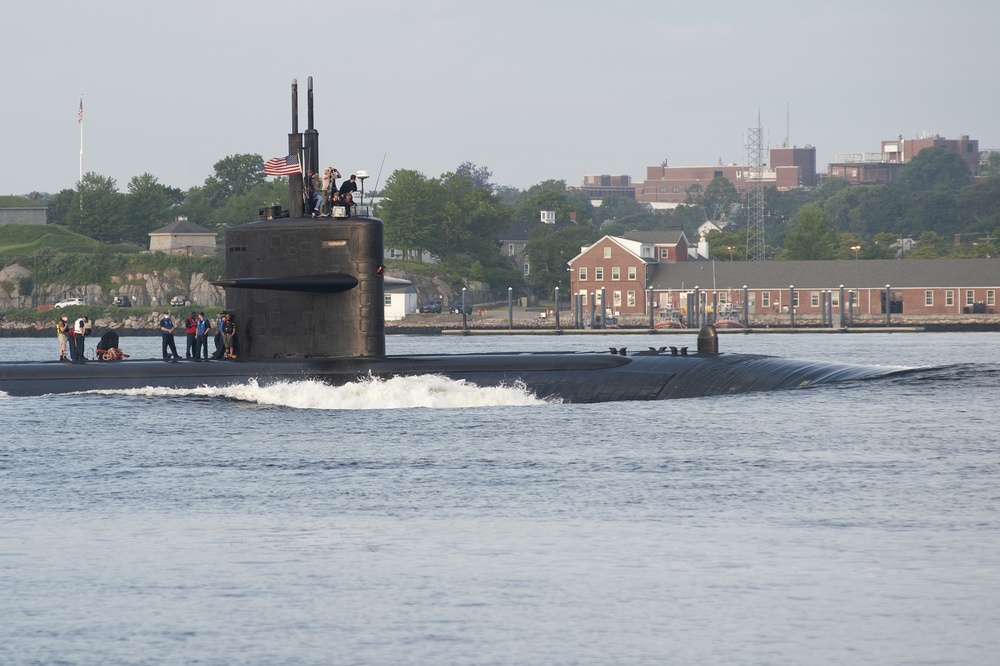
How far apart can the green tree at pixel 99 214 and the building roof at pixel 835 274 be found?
5799cm

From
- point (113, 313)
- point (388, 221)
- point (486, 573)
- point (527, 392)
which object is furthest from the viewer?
point (388, 221)

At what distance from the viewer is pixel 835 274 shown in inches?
4481

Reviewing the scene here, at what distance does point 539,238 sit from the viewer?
139250 mm

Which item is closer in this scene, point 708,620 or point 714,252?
point 708,620

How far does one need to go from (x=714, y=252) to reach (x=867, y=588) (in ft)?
472

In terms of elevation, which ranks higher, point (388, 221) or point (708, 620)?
point (388, 221)

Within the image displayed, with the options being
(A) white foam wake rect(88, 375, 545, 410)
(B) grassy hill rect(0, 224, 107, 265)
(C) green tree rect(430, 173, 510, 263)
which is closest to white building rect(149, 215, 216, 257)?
(B) grassy hill rect(0, 224, 107, 265)

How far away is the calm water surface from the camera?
12336 millimetres

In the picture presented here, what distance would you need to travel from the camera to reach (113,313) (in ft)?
393

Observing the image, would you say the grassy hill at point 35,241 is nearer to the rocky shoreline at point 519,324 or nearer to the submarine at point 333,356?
the rocky shoreline at point 519,324

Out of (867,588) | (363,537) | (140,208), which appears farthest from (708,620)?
(140,208)

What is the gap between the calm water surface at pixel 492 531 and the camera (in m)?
12.3

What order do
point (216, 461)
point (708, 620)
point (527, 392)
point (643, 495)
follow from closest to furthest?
point (708, 620), point (643, 495), point (216, 461), point (527, 392)

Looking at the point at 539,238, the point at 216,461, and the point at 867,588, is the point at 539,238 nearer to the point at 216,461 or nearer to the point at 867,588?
the point at 216,461
